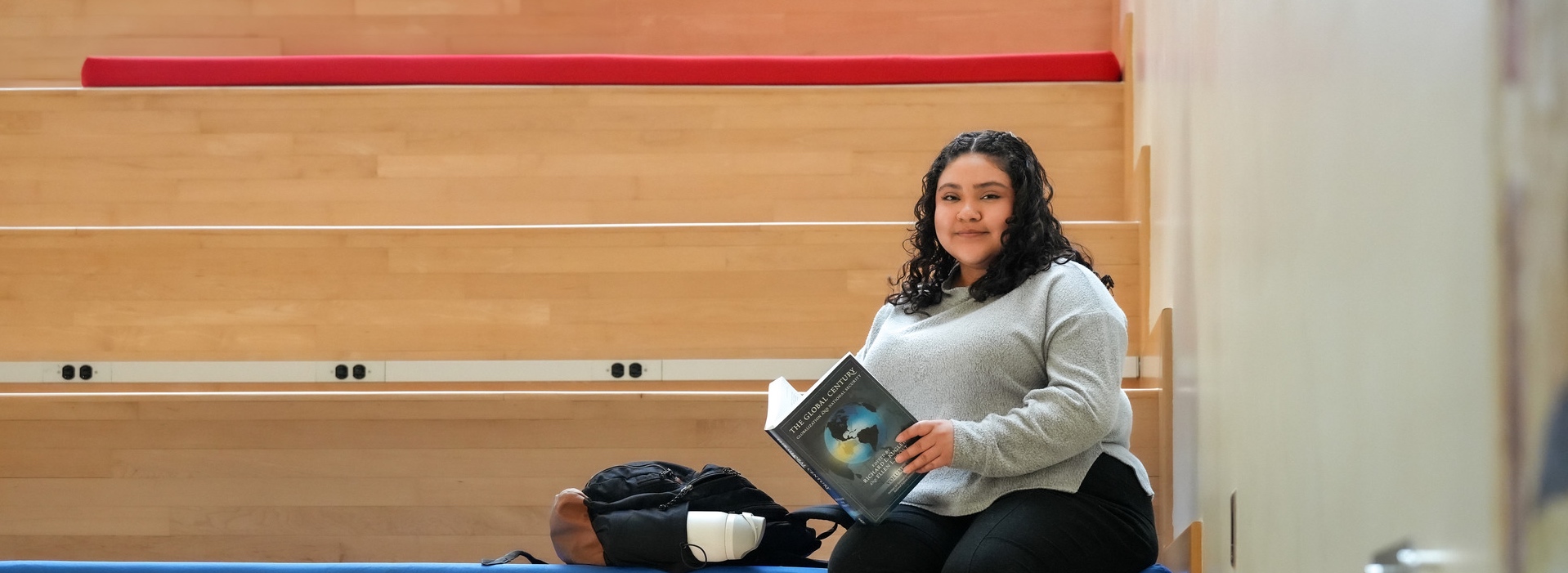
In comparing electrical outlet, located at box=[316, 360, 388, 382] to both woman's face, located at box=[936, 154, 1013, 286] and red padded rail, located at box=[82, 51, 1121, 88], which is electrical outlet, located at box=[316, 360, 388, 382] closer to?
red padded rail, located at box=[82, 51, 1121, 88]

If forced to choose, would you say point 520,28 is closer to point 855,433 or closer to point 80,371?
point 80,371

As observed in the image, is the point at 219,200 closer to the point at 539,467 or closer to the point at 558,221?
the point at 558,221

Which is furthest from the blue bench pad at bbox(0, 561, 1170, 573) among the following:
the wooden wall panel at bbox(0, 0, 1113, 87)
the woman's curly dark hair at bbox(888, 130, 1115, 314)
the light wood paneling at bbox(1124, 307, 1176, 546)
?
the wooden wall panel at bbox(0, 0, 1113, 87)

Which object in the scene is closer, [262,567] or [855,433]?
[855,433]

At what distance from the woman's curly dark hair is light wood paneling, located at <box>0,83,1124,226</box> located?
58cm

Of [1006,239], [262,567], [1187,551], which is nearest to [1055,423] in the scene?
[1006,239]

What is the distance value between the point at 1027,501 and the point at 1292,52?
0.40 metres

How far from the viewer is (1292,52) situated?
842 mm

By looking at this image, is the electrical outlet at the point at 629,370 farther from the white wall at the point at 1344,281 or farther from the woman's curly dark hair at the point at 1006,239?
the white wall at the point at 1344,281

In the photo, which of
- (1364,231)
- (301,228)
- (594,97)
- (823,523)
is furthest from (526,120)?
(1364,231)

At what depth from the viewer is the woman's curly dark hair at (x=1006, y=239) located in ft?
3.83

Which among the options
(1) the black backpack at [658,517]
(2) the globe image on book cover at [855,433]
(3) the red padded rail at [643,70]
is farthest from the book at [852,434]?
(3) the red padded rail at [643,70]

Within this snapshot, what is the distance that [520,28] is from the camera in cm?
242

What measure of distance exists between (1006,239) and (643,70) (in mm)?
912
